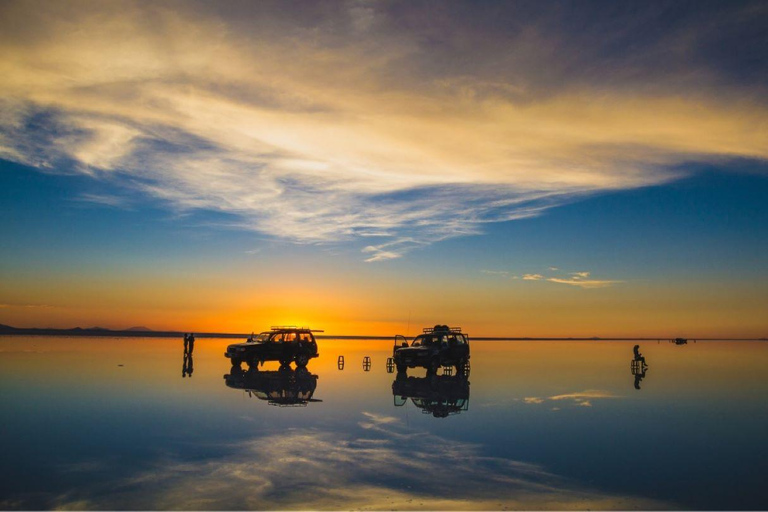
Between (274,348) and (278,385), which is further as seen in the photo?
(274,348)

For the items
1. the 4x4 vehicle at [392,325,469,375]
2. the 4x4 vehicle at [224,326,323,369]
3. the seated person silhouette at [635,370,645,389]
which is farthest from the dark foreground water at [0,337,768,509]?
the 4x4 vehicle at [224,326,323,369]

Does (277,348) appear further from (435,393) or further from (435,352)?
(435,393)

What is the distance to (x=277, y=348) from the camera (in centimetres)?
3462

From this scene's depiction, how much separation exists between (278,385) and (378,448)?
1432 cm

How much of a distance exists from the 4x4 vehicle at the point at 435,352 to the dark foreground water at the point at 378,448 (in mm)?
6022

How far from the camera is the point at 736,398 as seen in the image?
71.4ft

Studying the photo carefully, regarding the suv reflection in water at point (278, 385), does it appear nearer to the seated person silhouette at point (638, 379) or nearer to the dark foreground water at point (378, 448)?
the dark foreground water at point (378, 448)

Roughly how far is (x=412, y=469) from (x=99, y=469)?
5.78 meters

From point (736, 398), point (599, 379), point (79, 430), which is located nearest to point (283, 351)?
point (599, 379)

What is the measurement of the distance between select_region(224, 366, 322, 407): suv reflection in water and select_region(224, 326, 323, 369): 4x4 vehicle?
0.66 meters

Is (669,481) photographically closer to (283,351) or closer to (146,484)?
(146,484)

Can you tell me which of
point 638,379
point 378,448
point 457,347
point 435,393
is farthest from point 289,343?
point 378,448

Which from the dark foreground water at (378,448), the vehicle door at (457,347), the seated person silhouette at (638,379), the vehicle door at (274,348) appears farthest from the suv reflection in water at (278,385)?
the seated person silhouette at (638,379)

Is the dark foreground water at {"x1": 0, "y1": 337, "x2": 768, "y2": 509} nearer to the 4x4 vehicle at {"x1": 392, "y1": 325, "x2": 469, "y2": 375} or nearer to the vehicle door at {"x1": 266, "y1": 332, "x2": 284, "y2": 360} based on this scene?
the 4x4 vehicle at {"x1": 392, "y1": 325, "x2": 469, "y2": 375}
